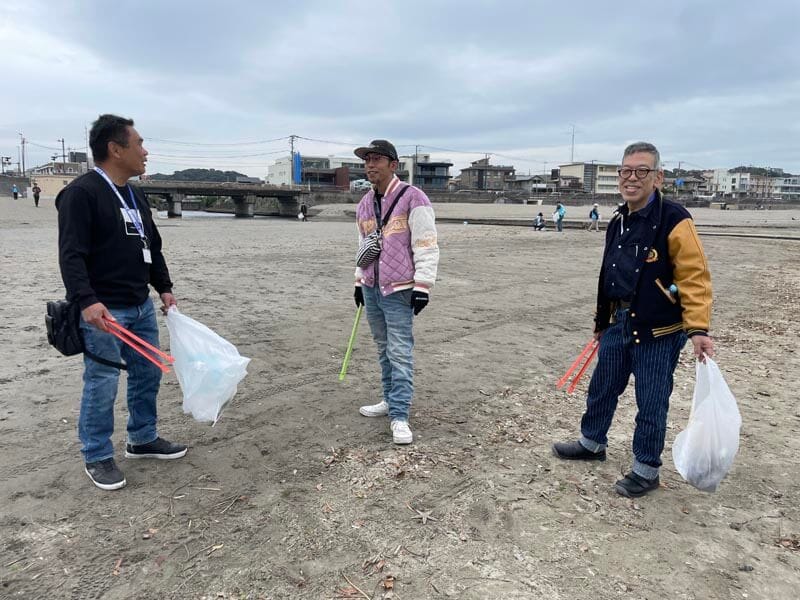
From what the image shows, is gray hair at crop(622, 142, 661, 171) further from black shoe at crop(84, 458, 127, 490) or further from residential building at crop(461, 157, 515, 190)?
residential building at crop(461, 157, 515, 190)

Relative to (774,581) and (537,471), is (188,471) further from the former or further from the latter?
(774,581)

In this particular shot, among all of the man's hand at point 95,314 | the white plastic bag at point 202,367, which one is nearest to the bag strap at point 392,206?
the white plastic bag at point 202,367

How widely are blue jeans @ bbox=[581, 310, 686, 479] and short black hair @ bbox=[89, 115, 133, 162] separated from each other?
10.1 feet

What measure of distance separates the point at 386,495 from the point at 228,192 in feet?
224

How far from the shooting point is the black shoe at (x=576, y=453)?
134 inches

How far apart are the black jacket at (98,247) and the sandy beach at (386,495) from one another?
1.12 m

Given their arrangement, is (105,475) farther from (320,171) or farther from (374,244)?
(320,171)

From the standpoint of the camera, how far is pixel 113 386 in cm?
292

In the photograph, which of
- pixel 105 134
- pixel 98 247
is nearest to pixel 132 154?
pixel 105 134

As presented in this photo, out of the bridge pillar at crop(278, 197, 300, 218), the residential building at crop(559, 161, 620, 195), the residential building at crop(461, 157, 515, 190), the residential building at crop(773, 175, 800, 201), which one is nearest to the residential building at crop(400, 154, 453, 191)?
the residential building at crop(461, 157, 515, 190)

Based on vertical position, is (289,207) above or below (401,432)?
above

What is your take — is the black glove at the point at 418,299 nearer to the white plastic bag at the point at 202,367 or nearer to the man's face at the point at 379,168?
the man's face at the point at 379,168

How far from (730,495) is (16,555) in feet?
12.4

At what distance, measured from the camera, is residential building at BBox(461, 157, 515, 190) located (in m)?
115
